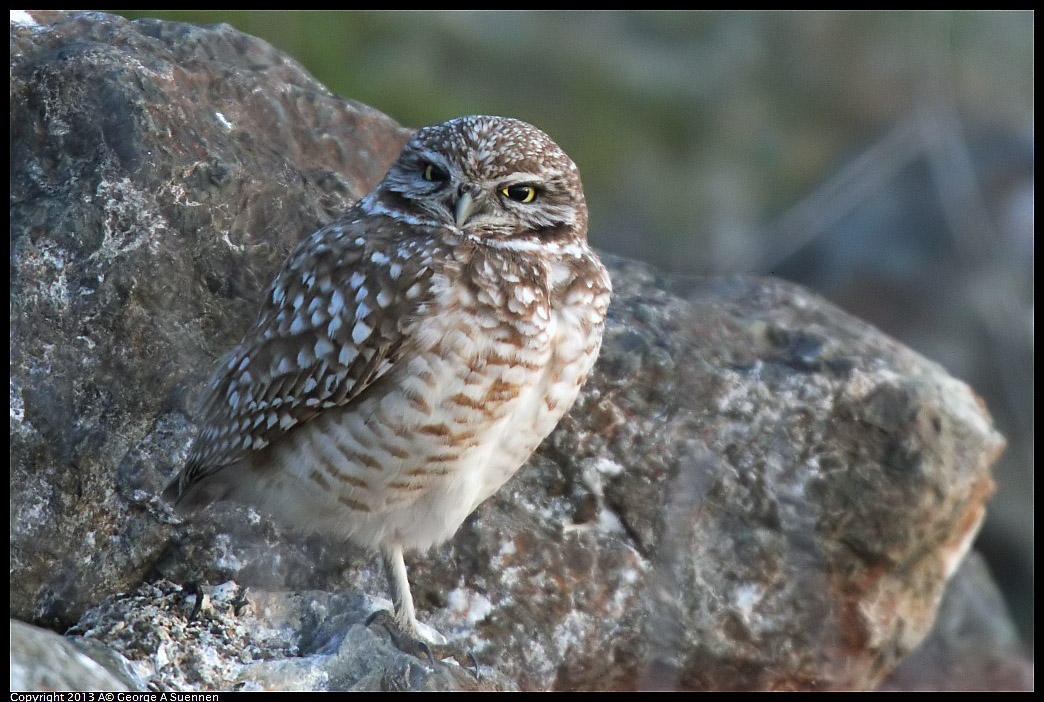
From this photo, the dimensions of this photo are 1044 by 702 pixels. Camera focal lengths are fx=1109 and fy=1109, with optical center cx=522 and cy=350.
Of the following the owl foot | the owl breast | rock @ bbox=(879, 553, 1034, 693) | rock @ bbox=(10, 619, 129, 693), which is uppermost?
the owl breast

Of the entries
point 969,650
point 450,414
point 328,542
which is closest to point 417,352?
point 450,414

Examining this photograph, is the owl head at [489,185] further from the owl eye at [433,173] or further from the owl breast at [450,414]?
the owl breast at [450,414]

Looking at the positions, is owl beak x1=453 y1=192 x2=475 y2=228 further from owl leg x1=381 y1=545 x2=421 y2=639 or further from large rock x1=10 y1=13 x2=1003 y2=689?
owl leg x1=381 y1=545 x2=421 y2=639

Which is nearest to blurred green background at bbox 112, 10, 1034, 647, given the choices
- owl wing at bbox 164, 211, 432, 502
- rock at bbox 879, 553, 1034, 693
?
rock at bbox 879, 553, 1034, 693

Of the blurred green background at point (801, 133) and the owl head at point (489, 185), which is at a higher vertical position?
the owl head at point (489, 185)

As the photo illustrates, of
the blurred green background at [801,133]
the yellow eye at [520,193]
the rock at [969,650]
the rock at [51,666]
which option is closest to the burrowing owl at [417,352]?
the yellow eye at [520,193]

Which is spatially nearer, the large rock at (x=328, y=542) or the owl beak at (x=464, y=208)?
the owl beak at (x=464, y=208)

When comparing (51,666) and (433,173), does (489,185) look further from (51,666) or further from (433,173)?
(51,666)
